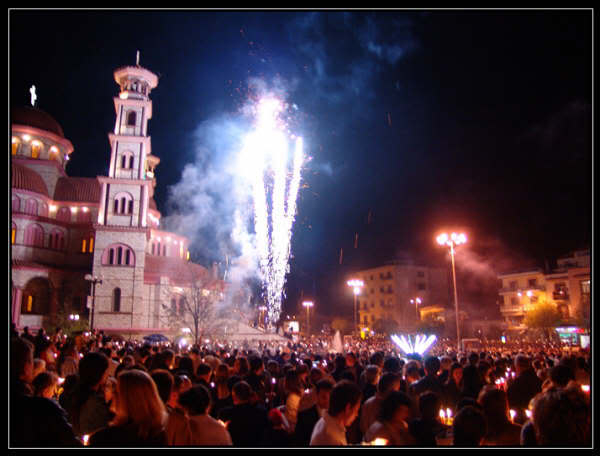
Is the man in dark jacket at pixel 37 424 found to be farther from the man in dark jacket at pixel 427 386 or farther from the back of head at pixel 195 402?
the man in dark jacket at pixel 427 386

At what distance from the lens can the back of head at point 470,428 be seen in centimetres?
405

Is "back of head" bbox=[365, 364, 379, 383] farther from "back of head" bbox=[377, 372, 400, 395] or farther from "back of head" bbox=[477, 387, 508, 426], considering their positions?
"back of head" bbox=[477, 387, 508, 426]

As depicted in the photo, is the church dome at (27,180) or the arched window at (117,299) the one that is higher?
the church dome at (27,180)

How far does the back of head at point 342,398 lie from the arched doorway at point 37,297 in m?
49.3

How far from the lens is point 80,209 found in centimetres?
5328

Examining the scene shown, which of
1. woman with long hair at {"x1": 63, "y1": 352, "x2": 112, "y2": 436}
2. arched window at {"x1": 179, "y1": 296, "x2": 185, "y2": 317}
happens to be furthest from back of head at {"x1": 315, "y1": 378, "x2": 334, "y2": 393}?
arched window at {"x1": 179, "y1": 296, "x2": 185, "y2": 317}

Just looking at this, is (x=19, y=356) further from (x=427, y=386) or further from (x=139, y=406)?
(x=427, y=386)

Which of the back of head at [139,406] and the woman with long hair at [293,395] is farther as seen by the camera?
the woman with long hair at [293,395]

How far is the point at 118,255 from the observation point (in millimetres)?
46156

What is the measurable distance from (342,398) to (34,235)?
52183 millimetres

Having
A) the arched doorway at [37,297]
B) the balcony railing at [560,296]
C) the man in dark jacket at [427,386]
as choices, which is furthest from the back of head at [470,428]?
the balcony railing at [560,296]

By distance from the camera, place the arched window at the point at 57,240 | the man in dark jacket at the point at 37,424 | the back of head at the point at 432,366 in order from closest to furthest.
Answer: the man in dark jacket at the point at 37,424, the back of head at the point at 432,366, the arched window at the point at 57,240

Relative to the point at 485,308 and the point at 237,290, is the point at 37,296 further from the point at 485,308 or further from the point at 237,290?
the point at 485,308

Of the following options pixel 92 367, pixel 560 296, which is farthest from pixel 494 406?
pixel 560 296
